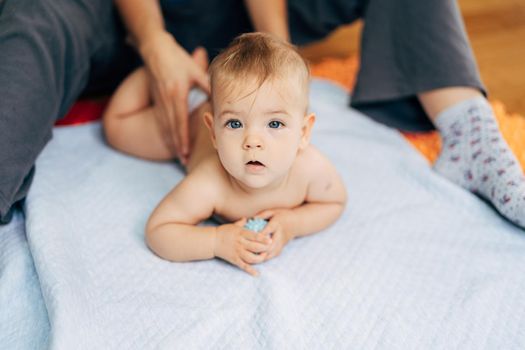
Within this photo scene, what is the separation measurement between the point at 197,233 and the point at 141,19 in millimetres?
459

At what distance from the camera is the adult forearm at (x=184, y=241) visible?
809 mm

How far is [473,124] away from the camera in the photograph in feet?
3.32

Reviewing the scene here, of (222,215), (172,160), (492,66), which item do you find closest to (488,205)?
(222,215)

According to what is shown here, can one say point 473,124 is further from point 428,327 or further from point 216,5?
point 216,5

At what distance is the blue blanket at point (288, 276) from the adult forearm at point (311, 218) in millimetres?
21

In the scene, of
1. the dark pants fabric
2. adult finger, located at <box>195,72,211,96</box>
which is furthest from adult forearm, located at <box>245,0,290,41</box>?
adult finger, located at <box>195,72,211,96</box>

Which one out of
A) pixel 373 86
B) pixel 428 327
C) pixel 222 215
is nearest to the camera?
pixel 428 327

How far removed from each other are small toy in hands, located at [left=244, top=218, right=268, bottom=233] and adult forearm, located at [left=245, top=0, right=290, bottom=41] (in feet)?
1.49

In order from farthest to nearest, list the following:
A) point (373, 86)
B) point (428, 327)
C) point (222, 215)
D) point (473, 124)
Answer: point (373, 86) < point (473, 124) < point (222, 215) < point (428, 327)

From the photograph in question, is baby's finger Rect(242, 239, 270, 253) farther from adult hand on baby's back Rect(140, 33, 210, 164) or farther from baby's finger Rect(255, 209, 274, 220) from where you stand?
adult hand on baby's back Rect(140, 33, 210, 164)

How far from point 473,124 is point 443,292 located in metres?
0.35

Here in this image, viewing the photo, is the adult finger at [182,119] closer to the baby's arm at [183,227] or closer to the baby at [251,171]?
the baby at [251,171]

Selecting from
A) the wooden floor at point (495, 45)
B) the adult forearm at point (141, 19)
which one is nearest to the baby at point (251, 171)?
the adult forearm at point (141, 19)

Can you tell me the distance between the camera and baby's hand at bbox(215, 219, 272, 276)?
805 mm
